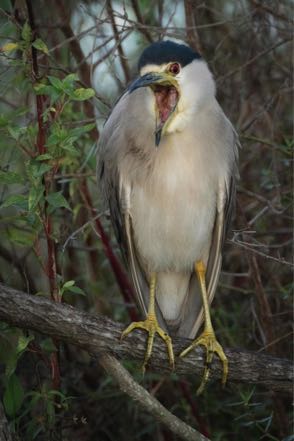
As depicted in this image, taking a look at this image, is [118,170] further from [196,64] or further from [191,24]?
[191,24]

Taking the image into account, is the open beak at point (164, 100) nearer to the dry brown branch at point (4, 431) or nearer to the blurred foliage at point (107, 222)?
the blurred foliage at point (107, 222)

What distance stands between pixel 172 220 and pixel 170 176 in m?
0.19

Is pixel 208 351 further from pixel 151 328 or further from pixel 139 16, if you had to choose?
pixel 139 16

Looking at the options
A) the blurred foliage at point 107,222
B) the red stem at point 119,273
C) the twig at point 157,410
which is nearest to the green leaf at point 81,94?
the blurred foliage at point 107,222

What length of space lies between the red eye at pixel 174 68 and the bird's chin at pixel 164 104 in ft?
0.19

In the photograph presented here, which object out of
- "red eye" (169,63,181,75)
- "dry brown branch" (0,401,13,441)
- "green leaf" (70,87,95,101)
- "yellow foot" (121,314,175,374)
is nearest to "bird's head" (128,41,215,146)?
"red eye" (169,63,181,75)

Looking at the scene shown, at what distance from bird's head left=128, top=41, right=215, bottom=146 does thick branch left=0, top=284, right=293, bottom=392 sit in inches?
29.6

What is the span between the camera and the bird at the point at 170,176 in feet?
9.75

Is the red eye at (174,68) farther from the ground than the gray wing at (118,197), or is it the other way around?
the red eye at (174,68)

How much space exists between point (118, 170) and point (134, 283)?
1.71ft

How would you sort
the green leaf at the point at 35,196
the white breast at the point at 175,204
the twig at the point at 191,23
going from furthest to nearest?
the twig at the point at 191,23
the white breast at the point at 175,204
the green leaf at the point at 35,196

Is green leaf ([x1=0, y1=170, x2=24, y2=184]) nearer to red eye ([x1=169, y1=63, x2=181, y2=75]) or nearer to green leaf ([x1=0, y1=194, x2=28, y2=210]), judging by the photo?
green leaf ([x1=0, y1=194, x2=28, y2=210])

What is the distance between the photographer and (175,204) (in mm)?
3180

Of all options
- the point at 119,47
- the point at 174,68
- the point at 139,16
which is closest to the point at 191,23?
the point at 139,16
